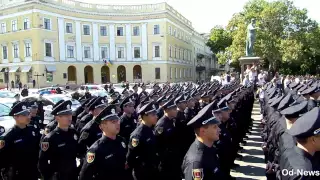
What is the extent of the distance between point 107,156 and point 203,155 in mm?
1268

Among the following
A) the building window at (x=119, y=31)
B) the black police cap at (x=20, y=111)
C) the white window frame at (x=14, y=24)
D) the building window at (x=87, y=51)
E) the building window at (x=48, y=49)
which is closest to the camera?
the black police cap at (x=20, y=111)

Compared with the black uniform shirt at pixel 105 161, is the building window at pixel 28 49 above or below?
above

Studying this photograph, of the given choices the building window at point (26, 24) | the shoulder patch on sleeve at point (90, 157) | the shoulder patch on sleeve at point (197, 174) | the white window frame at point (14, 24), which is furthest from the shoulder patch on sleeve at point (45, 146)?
the white window frame at point (14, 24)

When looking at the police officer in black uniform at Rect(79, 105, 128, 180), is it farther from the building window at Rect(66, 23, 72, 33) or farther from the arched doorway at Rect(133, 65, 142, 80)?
the arched doorway at Rect(133, 65, 142, 80)

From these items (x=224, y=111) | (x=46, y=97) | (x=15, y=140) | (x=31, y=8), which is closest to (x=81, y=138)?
(x=15, y=140)

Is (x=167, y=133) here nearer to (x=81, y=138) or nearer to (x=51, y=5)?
(x=81, y=138)

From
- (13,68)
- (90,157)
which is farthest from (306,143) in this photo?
(13,68)

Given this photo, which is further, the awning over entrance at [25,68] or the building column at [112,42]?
the building column at [112,42]

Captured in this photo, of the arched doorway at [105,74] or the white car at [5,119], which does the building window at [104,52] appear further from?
the white car at [5,119]

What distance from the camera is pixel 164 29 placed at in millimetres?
50094

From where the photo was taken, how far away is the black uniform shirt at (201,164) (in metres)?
3.02

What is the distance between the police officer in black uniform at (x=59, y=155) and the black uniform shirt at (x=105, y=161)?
772 millimetres

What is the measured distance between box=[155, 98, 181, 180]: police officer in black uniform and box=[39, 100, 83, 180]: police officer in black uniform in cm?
139

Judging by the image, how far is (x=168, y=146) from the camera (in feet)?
18.6
